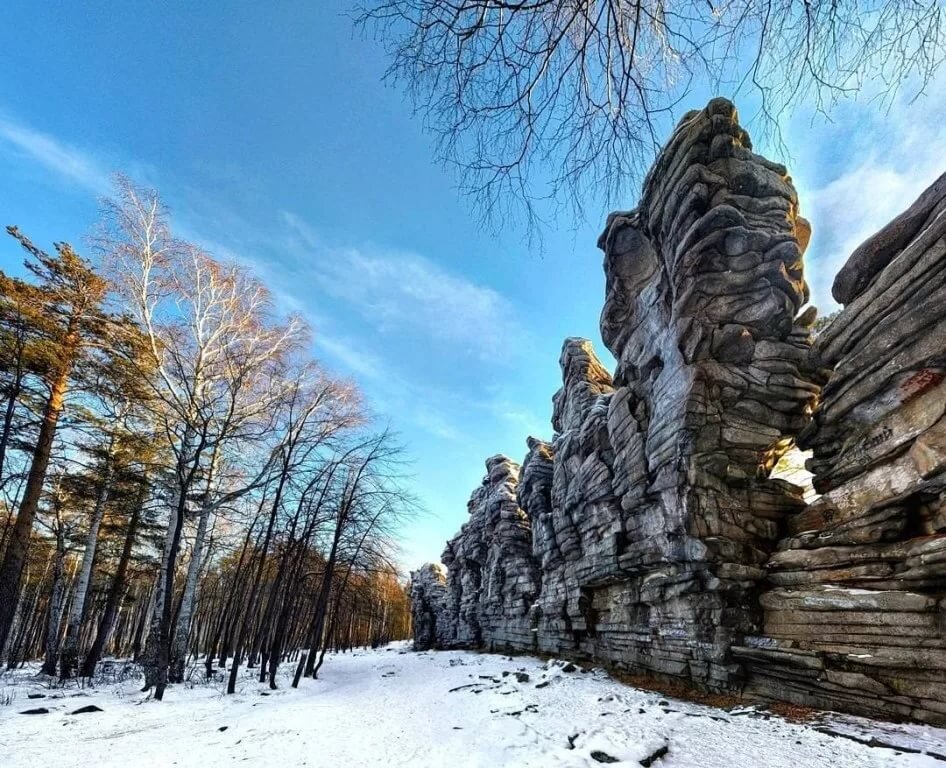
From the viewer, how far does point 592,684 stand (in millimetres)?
12305

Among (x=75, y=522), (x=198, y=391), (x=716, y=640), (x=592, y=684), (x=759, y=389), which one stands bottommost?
(x=592, y=684)

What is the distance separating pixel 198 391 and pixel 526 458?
20.8 meters

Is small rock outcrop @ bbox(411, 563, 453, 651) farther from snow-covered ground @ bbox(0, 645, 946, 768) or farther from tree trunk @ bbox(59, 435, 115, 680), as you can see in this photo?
snow-covered ground @ bbox(0, 645, 946, 768)

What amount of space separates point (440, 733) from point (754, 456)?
10.1m

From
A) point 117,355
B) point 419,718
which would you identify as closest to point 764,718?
point 419,718

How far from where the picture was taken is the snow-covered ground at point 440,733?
550 cm

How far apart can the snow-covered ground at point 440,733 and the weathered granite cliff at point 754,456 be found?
149cm

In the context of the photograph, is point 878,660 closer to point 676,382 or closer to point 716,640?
point 716,640

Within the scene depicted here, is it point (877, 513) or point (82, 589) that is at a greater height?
point (877, 513)

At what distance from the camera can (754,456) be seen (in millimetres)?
11773

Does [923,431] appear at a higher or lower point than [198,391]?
lower

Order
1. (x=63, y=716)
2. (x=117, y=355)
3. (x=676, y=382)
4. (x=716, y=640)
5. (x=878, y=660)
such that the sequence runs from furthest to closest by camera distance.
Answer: (x=117, y=355) < (x=676, y=382) < (x=716, y=640) < (x=63, y=716) < (x=878, y=660)

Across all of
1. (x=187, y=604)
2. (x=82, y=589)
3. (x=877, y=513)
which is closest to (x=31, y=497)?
(x=82, y=589)

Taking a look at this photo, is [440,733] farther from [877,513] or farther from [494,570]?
[494,570]
